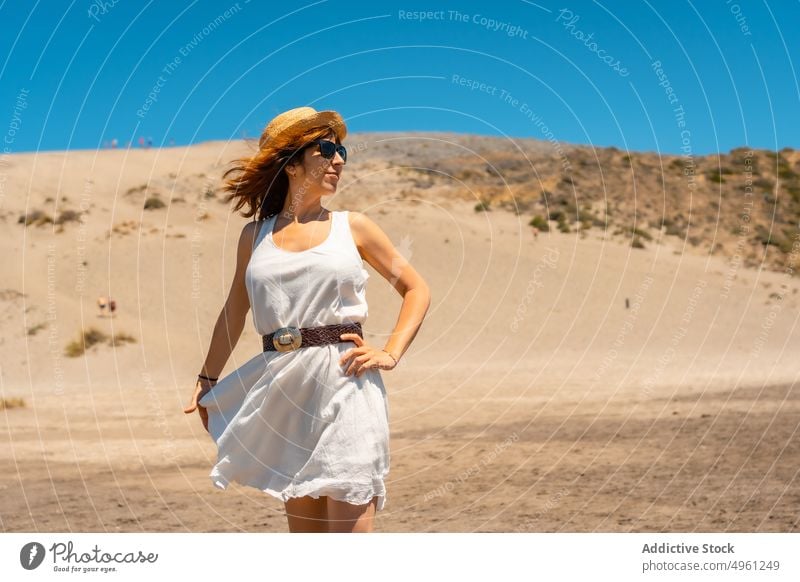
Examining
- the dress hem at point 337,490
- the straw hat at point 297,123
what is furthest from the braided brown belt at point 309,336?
the straw hat at point 297,123

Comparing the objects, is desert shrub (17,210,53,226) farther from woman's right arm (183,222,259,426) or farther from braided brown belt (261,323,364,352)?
braided brown belt (261,323,364,352)

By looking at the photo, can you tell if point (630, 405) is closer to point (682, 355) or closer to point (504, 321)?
point (682, 355)

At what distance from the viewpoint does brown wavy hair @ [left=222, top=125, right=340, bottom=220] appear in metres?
5.25

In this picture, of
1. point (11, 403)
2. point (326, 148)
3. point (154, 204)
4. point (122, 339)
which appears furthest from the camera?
point (154, 204)

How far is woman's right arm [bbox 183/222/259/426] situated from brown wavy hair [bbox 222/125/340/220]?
0.41ft

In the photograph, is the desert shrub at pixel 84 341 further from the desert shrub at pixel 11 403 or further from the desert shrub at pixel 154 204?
the desert shrub at pixel 154 204

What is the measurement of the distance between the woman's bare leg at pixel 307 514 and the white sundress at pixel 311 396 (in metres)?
0.12

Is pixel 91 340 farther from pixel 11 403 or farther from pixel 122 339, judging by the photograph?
pixel 11 403

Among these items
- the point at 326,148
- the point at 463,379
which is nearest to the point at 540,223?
the point at 463,379

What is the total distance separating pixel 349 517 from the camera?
16.5 feet

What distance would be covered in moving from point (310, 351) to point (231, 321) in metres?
0.54
